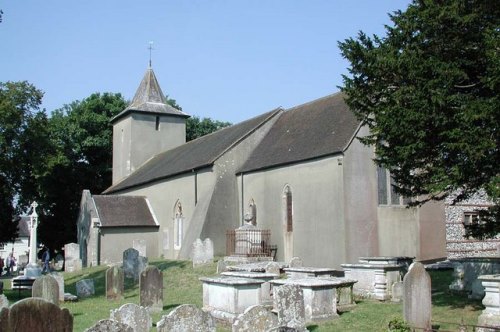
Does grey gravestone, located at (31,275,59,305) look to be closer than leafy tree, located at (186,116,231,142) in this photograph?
Yes

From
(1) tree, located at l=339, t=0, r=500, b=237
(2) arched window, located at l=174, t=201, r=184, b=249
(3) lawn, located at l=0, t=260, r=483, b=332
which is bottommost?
(3) lawn, located at l=0, t=260, r=483, b=332

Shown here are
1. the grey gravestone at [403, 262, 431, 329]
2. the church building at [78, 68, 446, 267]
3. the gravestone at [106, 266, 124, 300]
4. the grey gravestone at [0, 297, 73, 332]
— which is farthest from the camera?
the church building at [78, 68, 446, 267]

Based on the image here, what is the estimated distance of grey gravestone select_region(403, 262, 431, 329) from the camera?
1194 cm

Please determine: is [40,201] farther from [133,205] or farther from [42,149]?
[42,149]

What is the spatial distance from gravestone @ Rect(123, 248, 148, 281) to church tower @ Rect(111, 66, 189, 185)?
61.4 feet

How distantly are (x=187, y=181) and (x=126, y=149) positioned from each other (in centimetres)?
1306

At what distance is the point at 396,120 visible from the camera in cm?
1291

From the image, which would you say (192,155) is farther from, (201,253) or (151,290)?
(151,290)

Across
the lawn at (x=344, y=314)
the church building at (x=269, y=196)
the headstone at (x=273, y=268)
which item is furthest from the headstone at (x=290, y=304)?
the church building at (x=269, y=196)

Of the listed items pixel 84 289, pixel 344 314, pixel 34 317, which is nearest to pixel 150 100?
pixel 84 289

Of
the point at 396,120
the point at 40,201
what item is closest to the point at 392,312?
the point at 396,120

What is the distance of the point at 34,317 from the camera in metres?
6.95

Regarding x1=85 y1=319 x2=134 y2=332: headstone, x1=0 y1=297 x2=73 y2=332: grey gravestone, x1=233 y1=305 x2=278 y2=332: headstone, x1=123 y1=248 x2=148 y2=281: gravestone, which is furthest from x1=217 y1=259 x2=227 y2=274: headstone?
x1=0 y1=297 x2=73 y2=332: grey gravestone

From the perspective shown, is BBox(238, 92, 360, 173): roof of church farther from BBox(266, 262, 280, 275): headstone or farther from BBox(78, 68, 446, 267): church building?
BBox(266, 262, 280, 275): headstone
